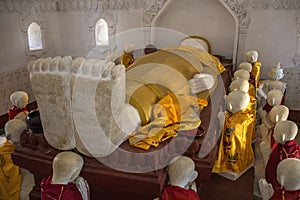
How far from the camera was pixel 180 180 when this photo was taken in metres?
1.96

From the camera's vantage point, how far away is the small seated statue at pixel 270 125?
274cm

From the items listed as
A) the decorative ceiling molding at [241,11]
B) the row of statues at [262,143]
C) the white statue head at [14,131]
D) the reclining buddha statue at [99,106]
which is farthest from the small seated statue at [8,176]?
the decorative ceiling molding at [241,11]

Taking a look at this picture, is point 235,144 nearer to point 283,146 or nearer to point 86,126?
point 283,146

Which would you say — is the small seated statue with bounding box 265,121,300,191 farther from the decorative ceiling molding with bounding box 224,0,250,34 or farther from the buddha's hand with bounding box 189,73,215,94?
the decorative ceiling molding with bounding box 224,0,250,34

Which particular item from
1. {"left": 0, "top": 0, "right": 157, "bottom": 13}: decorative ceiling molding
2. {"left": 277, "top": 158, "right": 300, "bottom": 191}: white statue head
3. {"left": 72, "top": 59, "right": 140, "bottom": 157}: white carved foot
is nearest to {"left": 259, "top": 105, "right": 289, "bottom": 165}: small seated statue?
{"left": 277, "top": 158, "right": 300, "bottom": 191}: white statue head

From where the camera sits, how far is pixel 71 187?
6.75 feet

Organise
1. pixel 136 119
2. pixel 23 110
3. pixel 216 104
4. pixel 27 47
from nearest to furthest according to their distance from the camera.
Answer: pixel 136 119
pixel 216 104
pixel 23 110
pixel 27 47

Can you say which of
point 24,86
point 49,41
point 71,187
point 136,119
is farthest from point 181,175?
point 49,41

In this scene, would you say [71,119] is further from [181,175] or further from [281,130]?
[281,130]

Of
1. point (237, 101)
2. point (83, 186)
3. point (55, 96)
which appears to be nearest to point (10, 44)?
point (55, 96)

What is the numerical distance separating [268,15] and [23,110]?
11.9ft

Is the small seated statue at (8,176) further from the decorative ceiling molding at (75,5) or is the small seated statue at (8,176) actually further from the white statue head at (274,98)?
the decorative ceiling molding at (75,5)

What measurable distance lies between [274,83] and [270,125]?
67 cm

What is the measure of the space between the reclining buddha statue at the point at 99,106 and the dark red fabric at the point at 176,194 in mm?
324
